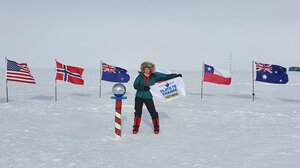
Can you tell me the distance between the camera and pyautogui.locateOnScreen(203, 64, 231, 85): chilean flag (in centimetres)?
1356

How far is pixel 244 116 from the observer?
30.2 feet

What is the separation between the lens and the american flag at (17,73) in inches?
432

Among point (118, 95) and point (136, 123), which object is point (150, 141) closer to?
point (136, 123)

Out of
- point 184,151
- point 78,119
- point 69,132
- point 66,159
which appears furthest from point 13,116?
point 184,151

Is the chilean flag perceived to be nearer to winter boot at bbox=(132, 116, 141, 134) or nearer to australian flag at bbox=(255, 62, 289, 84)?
australian flag at bbox=(255, 62, 289, 84)

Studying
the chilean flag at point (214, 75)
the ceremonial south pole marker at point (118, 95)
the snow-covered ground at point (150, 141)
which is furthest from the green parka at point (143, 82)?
the chilean flag at point (214, 75)

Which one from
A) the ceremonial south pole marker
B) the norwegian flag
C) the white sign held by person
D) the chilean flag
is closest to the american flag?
the norwegian flag

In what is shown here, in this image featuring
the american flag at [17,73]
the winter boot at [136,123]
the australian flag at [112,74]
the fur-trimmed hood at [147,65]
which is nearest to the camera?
the fur-trimmed hood at [147,65]

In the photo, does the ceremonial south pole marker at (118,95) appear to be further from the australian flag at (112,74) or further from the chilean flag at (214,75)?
the chilean flag at (214,75)

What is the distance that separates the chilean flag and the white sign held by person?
7531 mm

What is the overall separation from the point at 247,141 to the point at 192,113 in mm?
3955

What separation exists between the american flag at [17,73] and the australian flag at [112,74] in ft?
11.7

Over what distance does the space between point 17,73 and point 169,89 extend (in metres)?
7.70

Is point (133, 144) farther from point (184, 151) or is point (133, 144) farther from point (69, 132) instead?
point (69, 132)
